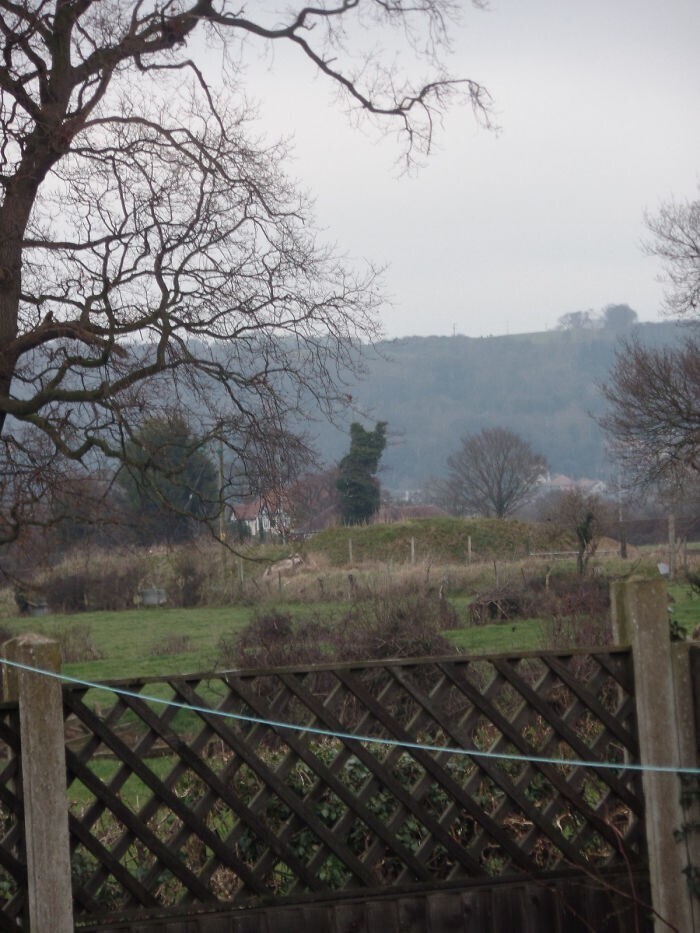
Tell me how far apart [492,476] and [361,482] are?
26305mm

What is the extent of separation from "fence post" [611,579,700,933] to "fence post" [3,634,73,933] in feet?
6.84

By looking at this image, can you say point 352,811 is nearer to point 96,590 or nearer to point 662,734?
point 662,734

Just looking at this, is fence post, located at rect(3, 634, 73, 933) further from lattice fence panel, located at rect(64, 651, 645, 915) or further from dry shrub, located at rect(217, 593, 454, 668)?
dry shrub, located at rect(217, 593, 454, 668)

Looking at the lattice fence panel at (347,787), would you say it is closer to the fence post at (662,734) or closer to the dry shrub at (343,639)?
the fence post at (662,734)

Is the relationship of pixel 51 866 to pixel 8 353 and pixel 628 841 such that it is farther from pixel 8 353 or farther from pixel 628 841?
pixel 8 353

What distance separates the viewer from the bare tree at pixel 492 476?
79750 millimetres

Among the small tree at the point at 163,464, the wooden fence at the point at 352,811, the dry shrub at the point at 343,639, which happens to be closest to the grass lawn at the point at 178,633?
the dry shrub at the point at 343,639

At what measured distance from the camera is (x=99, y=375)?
404 inches

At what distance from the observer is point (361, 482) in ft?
185

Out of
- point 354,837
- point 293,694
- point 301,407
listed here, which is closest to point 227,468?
point 301,407

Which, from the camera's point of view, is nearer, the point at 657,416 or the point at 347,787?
the point at 347,787

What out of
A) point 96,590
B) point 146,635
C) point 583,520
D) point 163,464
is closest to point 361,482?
point 96,590

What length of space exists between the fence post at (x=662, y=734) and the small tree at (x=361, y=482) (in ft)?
171

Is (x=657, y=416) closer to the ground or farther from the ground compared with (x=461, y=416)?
closer to the ground
